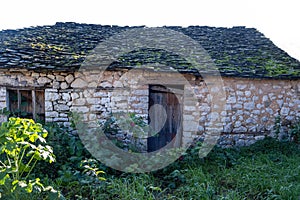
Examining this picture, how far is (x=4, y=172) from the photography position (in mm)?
3062

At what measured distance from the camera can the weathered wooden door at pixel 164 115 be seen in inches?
261

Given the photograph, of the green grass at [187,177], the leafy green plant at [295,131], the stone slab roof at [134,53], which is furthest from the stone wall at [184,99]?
the green grass at [187,177]

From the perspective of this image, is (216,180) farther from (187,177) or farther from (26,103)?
(26,103)

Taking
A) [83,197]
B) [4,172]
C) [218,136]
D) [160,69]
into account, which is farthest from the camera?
[218,136]

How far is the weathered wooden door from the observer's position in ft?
21.8

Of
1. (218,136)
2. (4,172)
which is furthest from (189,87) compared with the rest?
(4,172)

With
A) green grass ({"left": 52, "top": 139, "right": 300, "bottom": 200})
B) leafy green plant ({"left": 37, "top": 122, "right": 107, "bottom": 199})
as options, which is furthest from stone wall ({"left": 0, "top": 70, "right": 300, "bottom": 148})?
green grass ({"left": 52, "top": 139, "right": 300, "bottom": 200})

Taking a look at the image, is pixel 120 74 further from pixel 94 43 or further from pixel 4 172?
pixel 4 172

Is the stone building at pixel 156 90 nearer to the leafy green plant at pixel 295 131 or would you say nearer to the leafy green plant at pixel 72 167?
the leafy green plant at pixel 295 131

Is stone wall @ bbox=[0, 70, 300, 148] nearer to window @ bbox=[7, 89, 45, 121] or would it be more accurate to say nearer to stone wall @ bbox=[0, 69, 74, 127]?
stone wall @ bbox=[0, 69, 74, 127]

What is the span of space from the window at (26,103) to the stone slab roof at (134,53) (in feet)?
2.29

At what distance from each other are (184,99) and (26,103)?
146 inches

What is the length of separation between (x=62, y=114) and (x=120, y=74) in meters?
1.61

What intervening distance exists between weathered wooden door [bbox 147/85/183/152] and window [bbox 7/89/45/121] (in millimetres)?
2572
